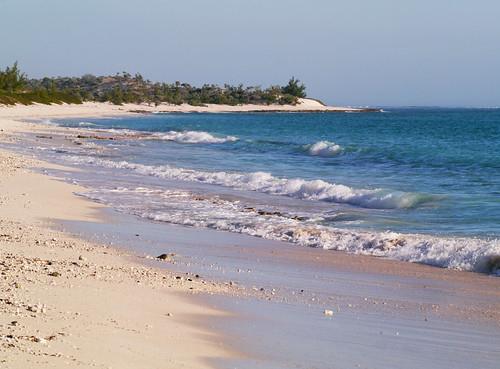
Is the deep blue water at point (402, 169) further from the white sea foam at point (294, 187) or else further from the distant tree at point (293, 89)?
the distant tree at point (293, 89)

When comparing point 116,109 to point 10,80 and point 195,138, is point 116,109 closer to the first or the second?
point 10,80

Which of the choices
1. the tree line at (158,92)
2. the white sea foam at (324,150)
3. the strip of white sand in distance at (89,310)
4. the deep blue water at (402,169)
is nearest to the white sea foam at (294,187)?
the deep blue water at (402,169)

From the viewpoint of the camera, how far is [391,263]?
453 inches

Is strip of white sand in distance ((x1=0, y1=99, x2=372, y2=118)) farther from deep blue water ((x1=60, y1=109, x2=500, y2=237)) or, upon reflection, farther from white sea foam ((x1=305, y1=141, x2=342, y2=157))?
white sea foam ((x1=305, y1=141, x2=342, y2=157))

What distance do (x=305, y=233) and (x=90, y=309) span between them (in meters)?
6.92

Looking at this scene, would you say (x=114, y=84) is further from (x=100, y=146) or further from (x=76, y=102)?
(x=100, y=146)

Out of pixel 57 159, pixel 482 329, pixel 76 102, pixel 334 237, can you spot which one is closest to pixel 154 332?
pixel 482 329

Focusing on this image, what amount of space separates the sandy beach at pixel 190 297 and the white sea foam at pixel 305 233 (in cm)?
46

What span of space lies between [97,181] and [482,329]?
53.3 ft

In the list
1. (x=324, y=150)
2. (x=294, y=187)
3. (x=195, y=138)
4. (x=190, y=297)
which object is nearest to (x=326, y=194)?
(x=294, y=187)

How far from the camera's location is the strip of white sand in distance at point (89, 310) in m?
5.71

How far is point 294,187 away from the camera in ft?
70.0

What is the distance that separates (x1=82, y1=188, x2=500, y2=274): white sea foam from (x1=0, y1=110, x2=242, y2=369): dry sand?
11.4 feet

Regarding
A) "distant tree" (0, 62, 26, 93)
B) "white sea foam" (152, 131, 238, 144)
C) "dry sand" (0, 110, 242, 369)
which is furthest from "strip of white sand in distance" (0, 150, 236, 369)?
"distant tree" (0, 62, 26, 93)
